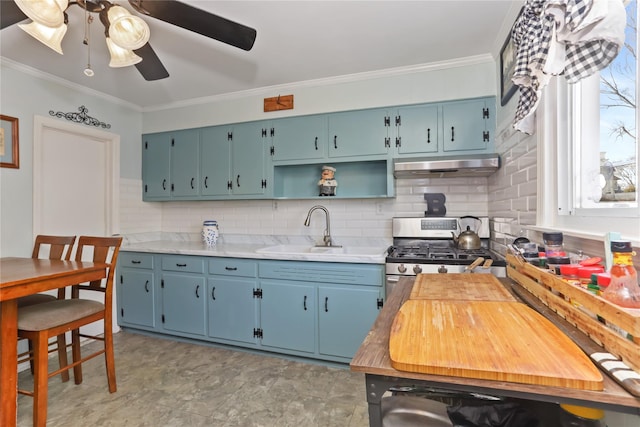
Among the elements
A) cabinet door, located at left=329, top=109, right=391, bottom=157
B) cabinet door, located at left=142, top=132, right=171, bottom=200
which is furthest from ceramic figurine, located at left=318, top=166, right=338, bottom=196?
cabinet door, located at left=142, top=132, right=171, bottom=200

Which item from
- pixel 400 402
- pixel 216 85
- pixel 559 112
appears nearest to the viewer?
pixel 400 402

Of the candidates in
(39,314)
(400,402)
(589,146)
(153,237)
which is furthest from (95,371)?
(589,146)

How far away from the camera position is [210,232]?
134 inches

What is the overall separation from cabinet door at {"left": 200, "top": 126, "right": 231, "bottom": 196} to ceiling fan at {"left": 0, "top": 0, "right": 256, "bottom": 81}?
1.50 metres

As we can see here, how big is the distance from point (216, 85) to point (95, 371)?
8.51 feet

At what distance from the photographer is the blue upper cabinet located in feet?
8.25

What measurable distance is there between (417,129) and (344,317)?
5.34 feet

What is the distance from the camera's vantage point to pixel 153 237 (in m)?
3.79

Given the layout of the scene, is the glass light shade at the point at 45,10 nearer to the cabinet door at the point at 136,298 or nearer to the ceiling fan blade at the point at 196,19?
the ceiling fan blade at the point at 196,19

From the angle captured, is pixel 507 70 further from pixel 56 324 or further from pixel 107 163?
pixel 107 163

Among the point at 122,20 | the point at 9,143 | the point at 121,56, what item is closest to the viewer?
the point at 122,20

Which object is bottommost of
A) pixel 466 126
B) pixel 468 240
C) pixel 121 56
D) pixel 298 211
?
pixel 468 240

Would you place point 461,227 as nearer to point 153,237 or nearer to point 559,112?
point 559,112

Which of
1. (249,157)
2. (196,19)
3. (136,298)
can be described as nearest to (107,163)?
(136,298)
